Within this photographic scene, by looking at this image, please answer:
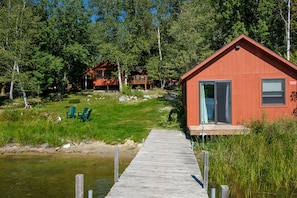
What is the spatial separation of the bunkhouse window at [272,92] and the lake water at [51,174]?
7.05 metres

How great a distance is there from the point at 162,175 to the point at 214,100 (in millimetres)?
7080

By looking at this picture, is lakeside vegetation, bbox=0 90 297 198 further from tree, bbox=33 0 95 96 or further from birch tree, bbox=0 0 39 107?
tree, bbox=33 0 95 96

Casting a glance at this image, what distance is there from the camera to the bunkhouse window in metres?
14.0

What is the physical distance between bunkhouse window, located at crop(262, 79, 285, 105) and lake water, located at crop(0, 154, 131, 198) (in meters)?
7.05

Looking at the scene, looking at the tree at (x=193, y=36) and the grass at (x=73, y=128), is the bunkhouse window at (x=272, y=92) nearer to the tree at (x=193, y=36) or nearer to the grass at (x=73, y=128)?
the grass at (x=73, y=128)

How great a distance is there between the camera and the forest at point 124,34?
25.9 meters

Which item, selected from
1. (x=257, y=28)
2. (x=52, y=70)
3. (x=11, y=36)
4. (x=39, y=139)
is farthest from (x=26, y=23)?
(x=257, y=28)

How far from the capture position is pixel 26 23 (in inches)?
1054

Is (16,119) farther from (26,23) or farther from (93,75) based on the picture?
(93,75)

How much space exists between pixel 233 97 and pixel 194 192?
8.35 metres

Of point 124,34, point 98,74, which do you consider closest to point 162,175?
point 124,34

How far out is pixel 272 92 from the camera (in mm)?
14102

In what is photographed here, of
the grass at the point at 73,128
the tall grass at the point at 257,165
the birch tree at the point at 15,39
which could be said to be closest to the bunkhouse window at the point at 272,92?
the tall grass at the point at 257,165

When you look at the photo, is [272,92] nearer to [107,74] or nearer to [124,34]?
[124,34]
